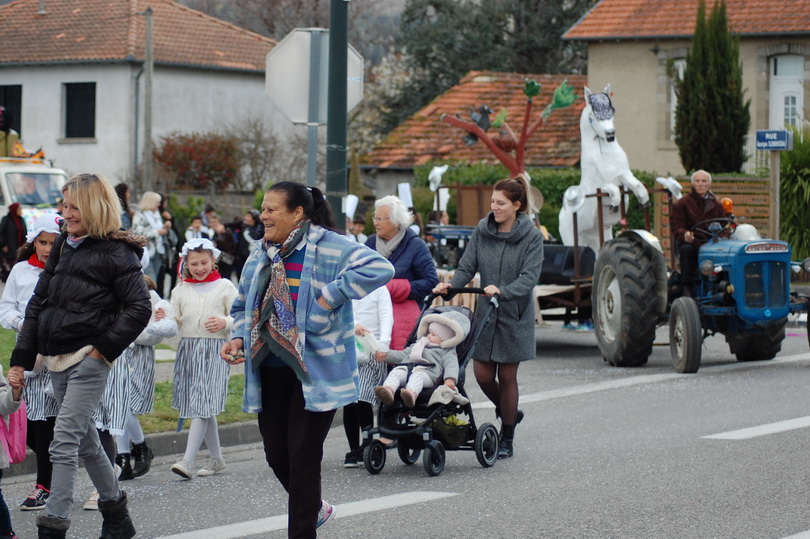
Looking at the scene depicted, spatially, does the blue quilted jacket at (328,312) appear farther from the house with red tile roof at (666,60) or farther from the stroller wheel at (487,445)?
the house with red tile roof at (666,60)

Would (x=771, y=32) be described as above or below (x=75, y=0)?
below

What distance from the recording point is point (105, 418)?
820 centimetres

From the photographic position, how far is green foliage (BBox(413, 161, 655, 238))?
2911cm

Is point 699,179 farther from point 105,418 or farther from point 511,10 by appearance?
point 511,10

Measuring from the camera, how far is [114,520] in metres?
7.00

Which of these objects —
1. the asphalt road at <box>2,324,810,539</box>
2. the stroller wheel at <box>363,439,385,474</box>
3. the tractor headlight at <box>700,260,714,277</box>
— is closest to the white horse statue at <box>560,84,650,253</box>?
the tractor headlight at <box>700,260,714,277</box>

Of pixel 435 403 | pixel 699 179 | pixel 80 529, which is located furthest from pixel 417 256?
pixel 699 179

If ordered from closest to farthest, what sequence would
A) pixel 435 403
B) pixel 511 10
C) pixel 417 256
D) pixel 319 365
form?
pixel 319 365
pixel 435 403
pixel 417 256
pixel 511 10

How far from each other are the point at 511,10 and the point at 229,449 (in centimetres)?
3655

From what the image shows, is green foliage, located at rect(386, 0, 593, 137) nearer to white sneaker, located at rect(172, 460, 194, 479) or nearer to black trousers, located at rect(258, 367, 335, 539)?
white sneaker, located at rect(172, 460, 194, 479)

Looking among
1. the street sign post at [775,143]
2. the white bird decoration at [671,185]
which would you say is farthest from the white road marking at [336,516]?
the street sign post at [775,143]

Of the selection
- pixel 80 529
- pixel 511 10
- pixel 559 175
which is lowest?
pixel 80 529

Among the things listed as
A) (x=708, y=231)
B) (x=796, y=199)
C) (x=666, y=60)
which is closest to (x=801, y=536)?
(x=708, y=231)

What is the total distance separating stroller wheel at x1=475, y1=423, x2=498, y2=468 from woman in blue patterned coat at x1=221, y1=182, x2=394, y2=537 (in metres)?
2.79
